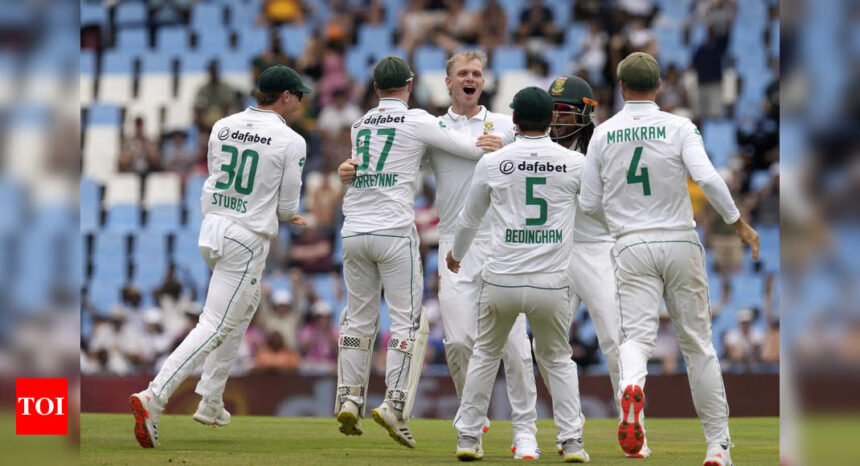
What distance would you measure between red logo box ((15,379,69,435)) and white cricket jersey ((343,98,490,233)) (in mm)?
5064

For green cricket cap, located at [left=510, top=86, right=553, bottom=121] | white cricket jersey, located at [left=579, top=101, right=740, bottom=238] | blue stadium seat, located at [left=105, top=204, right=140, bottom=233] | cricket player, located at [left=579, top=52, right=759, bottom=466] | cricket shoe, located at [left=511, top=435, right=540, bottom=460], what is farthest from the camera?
blue stadium seat, located at [left=105, top=204, right=140, bottom=233]

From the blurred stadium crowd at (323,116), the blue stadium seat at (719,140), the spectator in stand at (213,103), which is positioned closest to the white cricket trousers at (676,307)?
the blurred stadium crowd at (323,116)

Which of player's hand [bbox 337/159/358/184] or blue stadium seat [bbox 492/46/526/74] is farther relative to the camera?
blue stadium seat [bbox 492/46/526/74]

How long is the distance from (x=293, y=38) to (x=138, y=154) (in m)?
3.27

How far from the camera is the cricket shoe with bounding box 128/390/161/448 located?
7363 mm

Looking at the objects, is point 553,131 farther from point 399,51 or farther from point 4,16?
point 399,51

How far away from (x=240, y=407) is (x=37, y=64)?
36.7ft

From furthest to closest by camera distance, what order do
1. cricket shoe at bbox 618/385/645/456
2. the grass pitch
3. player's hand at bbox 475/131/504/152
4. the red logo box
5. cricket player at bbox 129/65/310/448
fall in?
cricket player at bbox 129/65/310/448 < player's hand at bbox 475/131/504/152 < the grass pitch < cricket shoe at bbox 618/385/645/456 < the red logo box

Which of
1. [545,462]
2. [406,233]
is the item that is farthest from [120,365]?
[545,462]

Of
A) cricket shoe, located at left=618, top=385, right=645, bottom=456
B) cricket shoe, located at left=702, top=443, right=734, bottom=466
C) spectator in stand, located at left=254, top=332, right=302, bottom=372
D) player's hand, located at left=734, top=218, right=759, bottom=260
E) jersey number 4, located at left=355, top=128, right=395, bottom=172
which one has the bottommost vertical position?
spectator in stand, located at left=254, top=332, right=302, bottom=372

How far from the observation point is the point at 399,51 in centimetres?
1905

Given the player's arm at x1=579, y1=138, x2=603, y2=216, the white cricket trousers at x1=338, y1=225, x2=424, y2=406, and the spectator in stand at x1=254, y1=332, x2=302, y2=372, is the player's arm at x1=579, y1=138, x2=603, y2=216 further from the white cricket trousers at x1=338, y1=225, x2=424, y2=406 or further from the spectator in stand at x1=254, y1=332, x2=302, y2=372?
the spectator in stand at x1=254, y1=332, x2=302, y2=372

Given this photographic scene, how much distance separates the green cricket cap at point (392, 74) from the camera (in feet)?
25.9

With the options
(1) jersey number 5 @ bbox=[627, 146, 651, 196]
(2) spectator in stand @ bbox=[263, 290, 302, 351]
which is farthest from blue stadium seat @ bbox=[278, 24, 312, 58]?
(1) jersey number 5 @ bbox=[627, 146, 651, 196]
